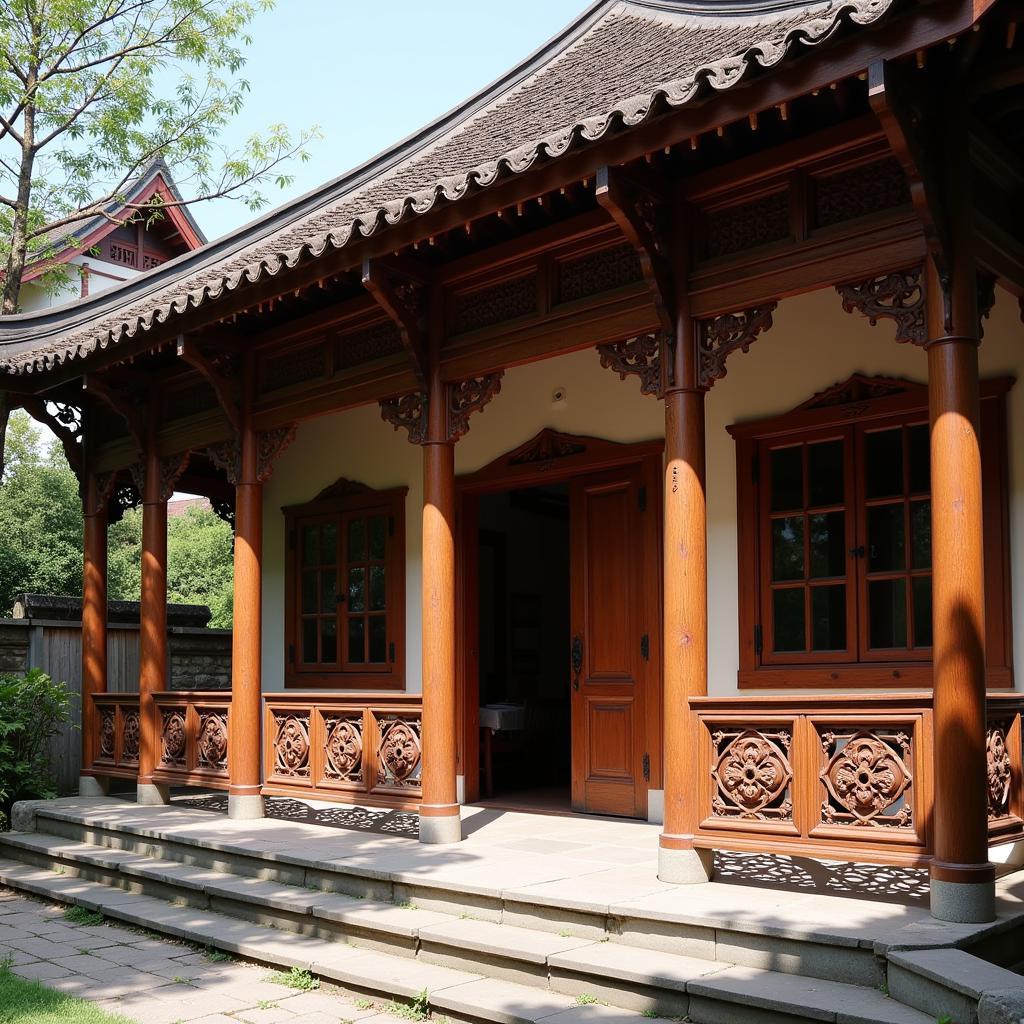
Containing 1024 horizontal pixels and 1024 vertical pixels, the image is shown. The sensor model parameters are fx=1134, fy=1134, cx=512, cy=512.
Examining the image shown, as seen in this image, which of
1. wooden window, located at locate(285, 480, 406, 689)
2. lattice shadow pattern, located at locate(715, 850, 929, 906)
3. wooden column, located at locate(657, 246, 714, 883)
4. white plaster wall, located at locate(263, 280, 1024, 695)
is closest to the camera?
lattice shadow pattern, located at locate(715, 850, 929, 906)

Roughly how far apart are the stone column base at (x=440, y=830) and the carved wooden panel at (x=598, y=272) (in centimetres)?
299

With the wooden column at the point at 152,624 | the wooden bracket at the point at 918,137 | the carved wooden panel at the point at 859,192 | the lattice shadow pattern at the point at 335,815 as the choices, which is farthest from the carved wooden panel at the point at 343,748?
the wooden bracket at the point at 918,137

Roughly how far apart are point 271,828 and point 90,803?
234cm

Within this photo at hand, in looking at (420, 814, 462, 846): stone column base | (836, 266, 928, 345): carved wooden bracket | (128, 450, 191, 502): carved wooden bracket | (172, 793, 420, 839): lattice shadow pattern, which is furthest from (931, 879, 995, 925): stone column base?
(128, 450, 191, 502): carved wooden bracket

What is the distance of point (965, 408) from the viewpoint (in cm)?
443

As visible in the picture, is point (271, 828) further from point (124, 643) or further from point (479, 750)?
point (124, 643)

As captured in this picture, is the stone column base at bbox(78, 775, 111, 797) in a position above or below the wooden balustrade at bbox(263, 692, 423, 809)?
below

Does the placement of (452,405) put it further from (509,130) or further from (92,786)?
(92,786)

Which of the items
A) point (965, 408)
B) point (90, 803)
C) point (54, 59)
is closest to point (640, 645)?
point (965, 408)

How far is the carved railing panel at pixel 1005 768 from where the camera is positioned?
15.1 feet

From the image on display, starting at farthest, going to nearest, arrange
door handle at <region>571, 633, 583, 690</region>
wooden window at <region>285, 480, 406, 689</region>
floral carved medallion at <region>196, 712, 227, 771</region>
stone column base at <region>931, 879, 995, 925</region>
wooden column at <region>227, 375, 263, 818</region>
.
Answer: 1. wooden window at <region>285, 480, 406, 689</region>
2. floral carved medallion at <region>196, 712, 227, 771</region>
3. wooden column at <region>227, 375, 263, 818</region>
4. door handle at <region>571, 633, 583, 690</region>
5. stone column base at <region>931, 879, 995, 925</region>

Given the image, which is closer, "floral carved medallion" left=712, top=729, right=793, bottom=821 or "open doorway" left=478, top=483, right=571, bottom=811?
"floral carved medallion" left=712, top=729, right=793, bottom=821

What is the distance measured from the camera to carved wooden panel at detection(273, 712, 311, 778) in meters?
7.55

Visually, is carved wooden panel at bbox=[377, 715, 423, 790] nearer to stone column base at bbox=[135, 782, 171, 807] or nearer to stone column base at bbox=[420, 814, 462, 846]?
stone column base at bbox=[420, 814, 462, 846]
